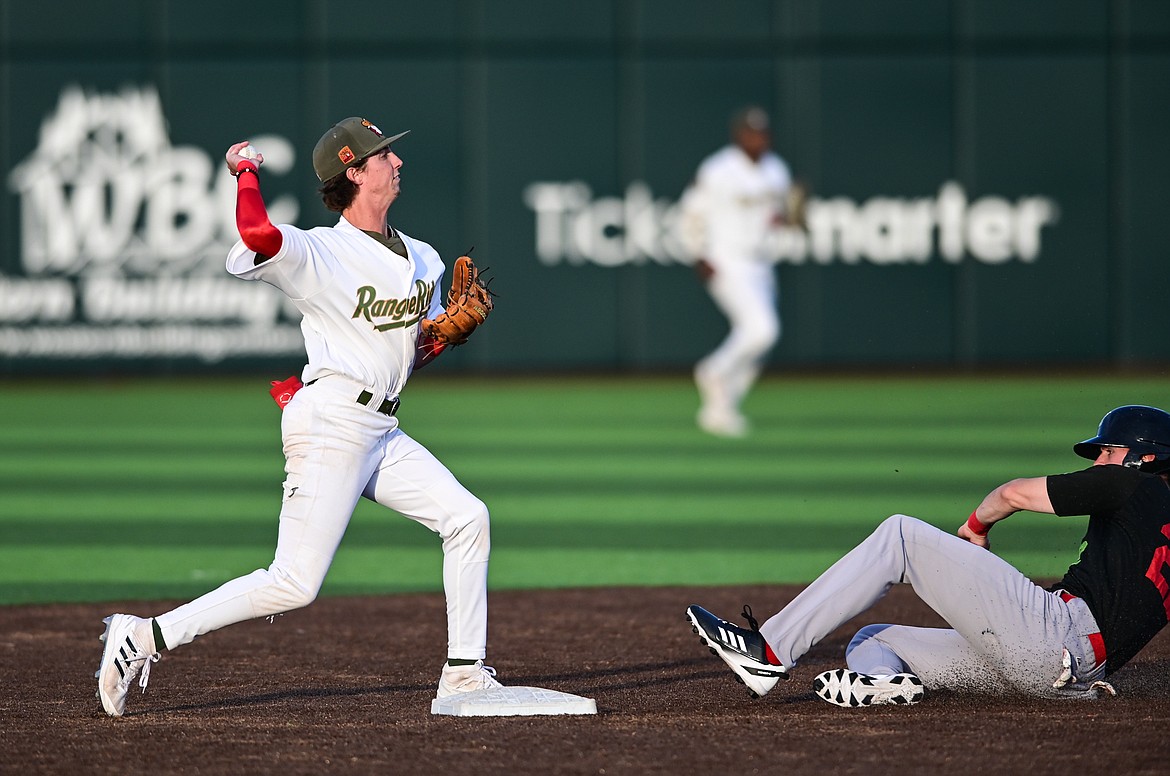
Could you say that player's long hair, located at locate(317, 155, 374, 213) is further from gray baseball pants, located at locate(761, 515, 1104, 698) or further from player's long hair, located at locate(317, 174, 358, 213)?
gray baseball pants, located at locate(761, 515, 1104, 698)

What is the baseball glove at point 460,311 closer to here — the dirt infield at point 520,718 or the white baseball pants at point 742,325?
the dirt infield at point 520,718

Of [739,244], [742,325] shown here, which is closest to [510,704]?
[742,325]

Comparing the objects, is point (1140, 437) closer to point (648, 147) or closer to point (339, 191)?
point (339, 191)

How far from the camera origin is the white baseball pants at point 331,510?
5.27m

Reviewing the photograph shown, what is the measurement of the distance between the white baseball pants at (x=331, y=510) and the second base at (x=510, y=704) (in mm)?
146

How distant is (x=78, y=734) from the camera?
515 cm

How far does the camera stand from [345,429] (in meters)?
5.30

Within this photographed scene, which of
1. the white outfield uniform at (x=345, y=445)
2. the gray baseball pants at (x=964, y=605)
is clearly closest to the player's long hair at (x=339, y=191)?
the white outfield uniform at (x=345, y=445)

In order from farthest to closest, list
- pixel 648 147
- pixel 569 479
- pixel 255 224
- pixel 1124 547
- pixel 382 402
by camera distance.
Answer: pixel 648 147
pixel 569 479
pixel 382 402
pixel 1124 547
pixel 255 224

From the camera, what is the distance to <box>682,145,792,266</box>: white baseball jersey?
1617 centimetres

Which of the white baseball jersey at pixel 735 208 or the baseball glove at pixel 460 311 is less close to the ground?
the white baseball jersey at pixel 735 208

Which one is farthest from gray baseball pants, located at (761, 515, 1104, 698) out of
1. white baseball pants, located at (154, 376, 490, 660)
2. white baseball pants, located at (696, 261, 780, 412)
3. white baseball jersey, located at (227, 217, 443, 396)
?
white baseball pants, located at (696, 261, 780, 412)

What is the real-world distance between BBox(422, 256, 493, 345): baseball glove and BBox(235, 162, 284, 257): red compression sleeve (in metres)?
0.63

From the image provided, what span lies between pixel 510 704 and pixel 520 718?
0.07 metres
